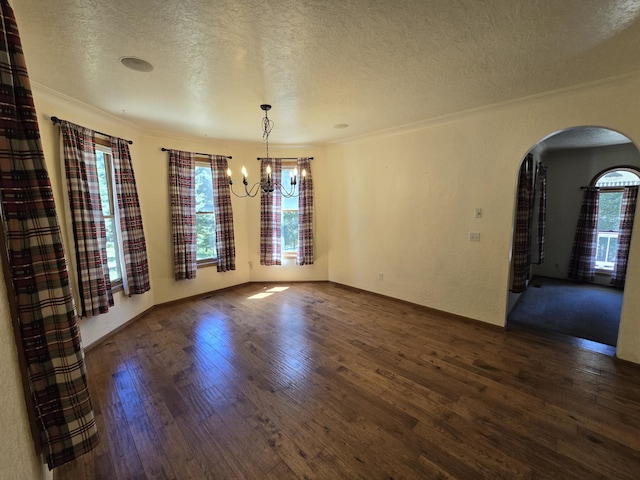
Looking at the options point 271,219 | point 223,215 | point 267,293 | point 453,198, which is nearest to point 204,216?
point 223,215

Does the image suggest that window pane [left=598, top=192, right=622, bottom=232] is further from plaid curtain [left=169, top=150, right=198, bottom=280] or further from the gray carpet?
plaid curtain [left=169, top=150, right=198, bottom=280]

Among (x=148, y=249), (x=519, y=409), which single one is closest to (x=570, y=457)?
(x=519, y=409)

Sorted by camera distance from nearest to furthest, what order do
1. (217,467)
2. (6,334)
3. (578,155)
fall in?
(6,334) < (217,467) < (578,155)

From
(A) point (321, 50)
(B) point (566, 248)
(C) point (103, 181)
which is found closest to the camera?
(A) point (321, 50)

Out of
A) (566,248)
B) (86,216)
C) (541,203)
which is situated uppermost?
(541,203)

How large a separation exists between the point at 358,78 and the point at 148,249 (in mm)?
3711

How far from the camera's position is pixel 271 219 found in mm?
4980

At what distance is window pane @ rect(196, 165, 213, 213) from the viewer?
4.47 meters

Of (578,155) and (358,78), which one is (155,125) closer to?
(358,78)

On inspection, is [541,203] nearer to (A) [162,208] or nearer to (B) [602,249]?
(B) [602,249]

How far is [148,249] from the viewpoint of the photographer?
395cm

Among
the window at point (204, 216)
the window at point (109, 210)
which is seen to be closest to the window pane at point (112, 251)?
the window at point (109, 210)

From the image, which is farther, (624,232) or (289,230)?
(289,230)

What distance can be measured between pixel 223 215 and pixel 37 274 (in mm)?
3480
